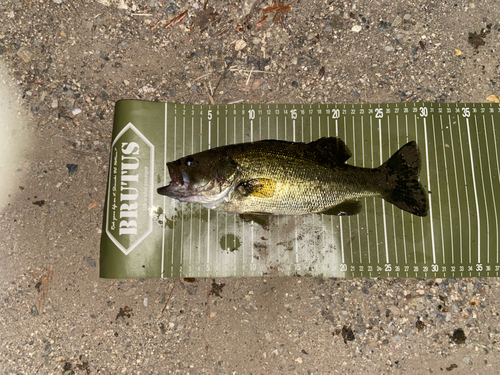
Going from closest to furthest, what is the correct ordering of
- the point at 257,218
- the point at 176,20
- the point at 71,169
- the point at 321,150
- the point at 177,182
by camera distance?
the point at 177,182 < the point at 321,150 < the point at 257,218 < the point at 71,169 < the point at 176,20

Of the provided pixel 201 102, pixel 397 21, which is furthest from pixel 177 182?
pixel 397 21

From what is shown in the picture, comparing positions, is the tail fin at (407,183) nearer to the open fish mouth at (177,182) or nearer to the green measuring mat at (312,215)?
the green measuring mat at (312,215)

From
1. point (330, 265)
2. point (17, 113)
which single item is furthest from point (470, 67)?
point (17, 113)

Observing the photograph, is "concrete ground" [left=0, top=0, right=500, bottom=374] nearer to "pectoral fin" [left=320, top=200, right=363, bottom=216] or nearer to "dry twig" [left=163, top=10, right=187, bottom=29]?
"dry twig" [left=163, top=10, right=187, bottom=29]

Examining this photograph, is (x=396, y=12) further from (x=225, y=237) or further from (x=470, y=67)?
(x=225, y=237)

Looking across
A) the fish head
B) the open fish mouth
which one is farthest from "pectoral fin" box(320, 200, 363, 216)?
the open fish mouth

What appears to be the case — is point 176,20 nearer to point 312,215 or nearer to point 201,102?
point 201,102
